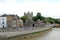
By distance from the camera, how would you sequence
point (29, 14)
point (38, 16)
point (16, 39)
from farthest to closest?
point (38, 16) < point (29, 14) < point (16, 39)

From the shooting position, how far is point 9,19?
47.7 meters

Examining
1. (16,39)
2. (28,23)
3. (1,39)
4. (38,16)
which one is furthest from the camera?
(38,16)

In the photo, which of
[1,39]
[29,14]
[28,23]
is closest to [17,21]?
[28,23]

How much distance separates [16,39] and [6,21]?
2400cm

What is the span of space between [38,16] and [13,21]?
27951mm

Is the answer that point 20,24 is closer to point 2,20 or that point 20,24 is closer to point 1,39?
point 2,20

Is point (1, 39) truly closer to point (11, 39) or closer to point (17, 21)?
point (11, 39)

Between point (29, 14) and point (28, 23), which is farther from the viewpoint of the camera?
point (29, 14)

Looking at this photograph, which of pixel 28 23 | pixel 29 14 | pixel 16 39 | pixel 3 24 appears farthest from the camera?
pixel 29 14

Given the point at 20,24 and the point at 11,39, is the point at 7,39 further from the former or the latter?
the point at 20,24

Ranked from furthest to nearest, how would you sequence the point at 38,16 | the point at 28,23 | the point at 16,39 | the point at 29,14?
1. the point at 38,16
2. the point at 29,14
3. the point at 28,23
4. the point at 16,39

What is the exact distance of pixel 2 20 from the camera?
46562mm

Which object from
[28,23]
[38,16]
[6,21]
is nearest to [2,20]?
[6,21]

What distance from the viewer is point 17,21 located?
46688 mm
